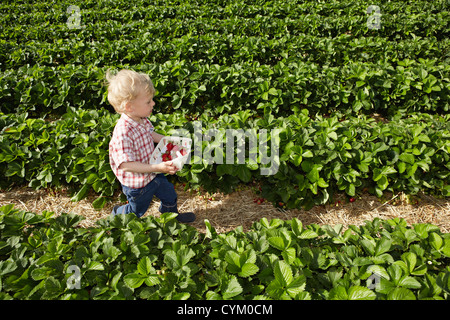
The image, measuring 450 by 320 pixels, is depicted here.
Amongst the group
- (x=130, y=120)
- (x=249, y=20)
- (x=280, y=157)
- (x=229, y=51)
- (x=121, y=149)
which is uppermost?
(x=249, y=20)

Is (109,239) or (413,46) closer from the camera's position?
(109,239)

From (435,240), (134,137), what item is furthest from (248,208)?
(435,240)

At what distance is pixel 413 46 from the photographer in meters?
5.35

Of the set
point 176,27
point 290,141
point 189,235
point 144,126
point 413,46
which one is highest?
point 176,27

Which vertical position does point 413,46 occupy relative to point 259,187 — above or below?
above

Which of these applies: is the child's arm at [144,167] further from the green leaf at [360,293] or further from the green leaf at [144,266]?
the green leaf at [360,293]

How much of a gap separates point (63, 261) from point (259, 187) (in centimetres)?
212

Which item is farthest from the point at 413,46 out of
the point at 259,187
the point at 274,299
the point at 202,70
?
the point at 274,299

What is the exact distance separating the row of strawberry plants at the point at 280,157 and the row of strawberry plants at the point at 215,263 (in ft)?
3.19

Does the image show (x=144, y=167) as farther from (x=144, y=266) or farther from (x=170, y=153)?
(x=144, y=266)

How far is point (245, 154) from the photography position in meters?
2.90

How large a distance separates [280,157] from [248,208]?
720mm

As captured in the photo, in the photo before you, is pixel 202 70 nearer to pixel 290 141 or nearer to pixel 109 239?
pixel 290 141

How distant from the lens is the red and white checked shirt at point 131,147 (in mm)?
2174
